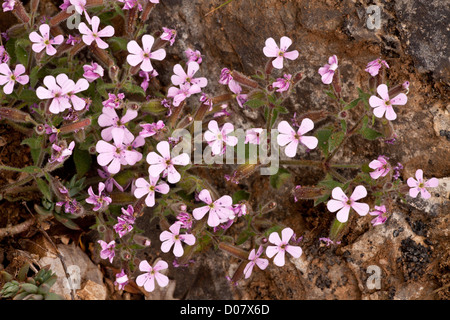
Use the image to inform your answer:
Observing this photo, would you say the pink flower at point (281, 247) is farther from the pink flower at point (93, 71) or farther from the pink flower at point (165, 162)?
the pink flower at point (93, 71)

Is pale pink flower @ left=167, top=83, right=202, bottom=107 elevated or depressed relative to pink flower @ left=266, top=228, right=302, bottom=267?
elevated

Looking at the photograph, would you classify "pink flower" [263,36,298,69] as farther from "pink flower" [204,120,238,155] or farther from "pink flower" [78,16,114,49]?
"pink flower" [78,16,114,49]

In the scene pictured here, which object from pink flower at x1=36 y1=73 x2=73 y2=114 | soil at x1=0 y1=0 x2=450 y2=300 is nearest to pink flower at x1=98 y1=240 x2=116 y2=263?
soil at x1=0 y1=0 x2=450 y2=300

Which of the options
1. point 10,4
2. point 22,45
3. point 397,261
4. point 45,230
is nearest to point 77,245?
point 45,230

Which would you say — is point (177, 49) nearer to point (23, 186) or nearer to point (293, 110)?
point (293, 110)

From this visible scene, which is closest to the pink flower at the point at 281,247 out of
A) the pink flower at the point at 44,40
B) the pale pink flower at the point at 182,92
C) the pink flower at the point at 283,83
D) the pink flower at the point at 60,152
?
the pink flower at the point at 283,83

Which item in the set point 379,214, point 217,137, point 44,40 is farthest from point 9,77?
point 379,214

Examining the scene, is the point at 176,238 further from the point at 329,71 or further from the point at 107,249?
the point at 329,71
